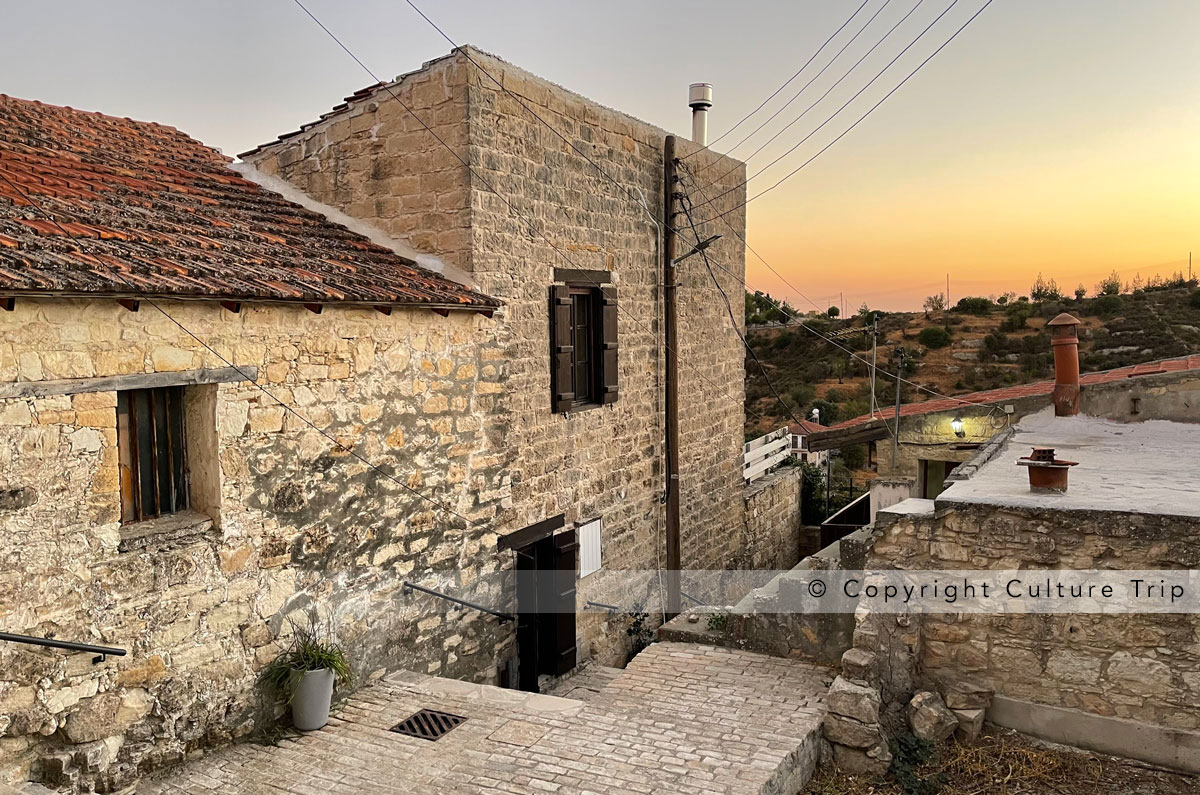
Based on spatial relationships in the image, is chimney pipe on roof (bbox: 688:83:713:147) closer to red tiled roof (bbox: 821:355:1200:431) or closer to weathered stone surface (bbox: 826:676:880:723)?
red tiled roof (bbox: 821:355:1200:431)

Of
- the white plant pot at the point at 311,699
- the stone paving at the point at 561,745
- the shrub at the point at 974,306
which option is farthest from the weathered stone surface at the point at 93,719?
the shrub at the point at 974,306

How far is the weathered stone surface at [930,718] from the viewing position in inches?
236

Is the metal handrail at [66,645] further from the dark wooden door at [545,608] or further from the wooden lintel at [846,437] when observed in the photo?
the wooden lintel at [846,437]

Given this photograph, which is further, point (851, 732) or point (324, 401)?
point (324, 401)

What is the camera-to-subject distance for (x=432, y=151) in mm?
7527

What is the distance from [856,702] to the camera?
19.0 ft

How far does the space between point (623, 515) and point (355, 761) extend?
15.8ft

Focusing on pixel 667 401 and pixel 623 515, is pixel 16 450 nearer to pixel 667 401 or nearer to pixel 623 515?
pixel 623 515

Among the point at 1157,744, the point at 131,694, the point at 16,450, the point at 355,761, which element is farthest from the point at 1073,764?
the point at 16,450

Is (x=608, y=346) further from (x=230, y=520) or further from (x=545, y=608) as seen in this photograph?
(x=230, y=520)

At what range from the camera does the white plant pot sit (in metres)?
5.57

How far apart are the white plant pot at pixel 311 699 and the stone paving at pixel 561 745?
11 centimetres

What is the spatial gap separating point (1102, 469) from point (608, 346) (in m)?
4.95

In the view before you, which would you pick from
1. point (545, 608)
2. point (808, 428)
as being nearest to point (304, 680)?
point (545, 608)
